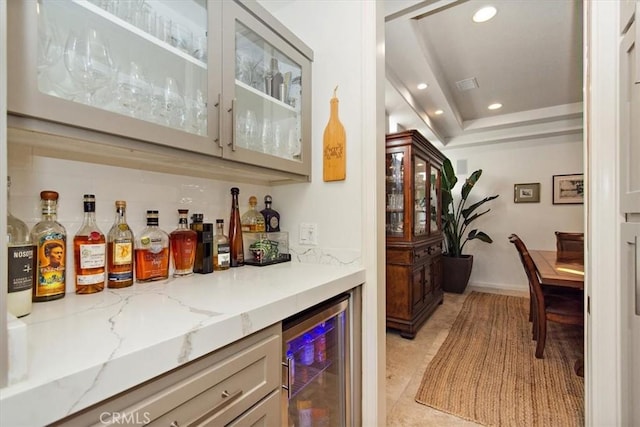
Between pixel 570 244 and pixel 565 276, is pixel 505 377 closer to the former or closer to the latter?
pixel 565 276

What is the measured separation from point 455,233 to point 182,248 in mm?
4258

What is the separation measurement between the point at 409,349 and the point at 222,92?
254cm

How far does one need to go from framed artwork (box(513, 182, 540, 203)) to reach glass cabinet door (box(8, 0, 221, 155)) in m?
5.01

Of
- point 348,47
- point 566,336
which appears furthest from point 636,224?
point 566,336

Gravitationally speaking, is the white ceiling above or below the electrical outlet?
above

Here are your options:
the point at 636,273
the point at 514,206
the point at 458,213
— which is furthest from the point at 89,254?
the point at 514,206

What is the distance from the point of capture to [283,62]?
147 centimetres

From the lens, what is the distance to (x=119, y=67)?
92 cm

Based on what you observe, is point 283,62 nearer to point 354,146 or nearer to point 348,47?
point 348,47

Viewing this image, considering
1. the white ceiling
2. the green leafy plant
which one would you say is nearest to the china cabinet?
the white ceiling

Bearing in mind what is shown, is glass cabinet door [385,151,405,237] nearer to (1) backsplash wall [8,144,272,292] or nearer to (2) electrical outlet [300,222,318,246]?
(2) electrical outlet [300,222,318,246]

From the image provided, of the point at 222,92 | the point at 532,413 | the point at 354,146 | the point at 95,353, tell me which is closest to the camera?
the point at 95,353

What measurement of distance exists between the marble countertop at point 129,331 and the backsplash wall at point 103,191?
0.27 m

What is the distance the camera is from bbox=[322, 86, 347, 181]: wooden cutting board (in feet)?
4.76
